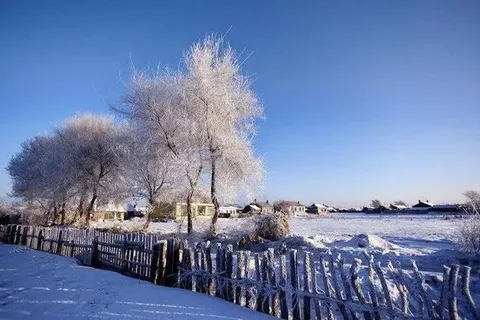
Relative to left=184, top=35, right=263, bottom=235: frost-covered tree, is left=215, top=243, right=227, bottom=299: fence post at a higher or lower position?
lower

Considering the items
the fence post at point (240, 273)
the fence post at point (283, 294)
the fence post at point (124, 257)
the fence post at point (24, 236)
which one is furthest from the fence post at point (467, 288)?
the fence post at point (24, 236)

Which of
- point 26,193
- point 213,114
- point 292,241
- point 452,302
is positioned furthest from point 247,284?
point 26,193

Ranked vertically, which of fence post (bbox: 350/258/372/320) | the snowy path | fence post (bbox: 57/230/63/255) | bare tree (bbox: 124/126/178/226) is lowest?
the snowy path

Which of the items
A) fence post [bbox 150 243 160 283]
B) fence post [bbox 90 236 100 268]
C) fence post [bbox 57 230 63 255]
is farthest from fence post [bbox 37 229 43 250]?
fence post [bbox 150 243 160 283]

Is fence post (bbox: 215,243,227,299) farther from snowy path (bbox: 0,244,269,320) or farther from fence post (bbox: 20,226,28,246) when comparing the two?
fence post (bbox: 20,226,28,246)

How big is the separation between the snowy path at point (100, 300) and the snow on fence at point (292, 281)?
40 cm

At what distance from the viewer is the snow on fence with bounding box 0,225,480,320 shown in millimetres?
4633

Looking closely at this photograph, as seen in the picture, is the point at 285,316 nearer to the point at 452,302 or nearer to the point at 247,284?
the point at 247,284

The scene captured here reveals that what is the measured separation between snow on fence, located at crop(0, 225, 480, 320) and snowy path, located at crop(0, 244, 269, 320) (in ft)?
1.32

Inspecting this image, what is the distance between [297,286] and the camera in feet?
19.9

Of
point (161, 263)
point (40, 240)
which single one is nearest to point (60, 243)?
point (40, 240)

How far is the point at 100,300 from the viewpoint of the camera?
6.93 metres

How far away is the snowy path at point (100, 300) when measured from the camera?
5.97m

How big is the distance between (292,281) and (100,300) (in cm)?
400
